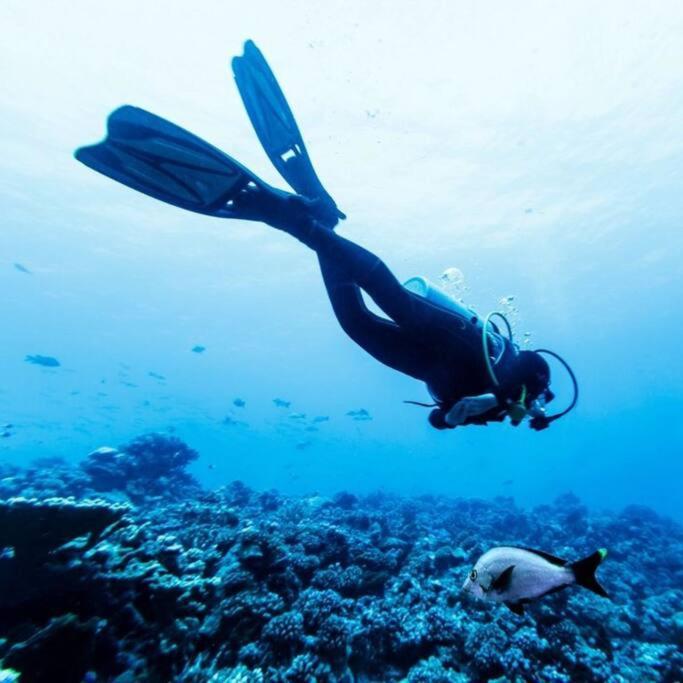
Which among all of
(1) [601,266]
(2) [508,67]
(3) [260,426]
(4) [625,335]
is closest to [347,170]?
(2) [508,67]

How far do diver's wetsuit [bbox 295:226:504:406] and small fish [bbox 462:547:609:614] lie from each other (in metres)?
2.92

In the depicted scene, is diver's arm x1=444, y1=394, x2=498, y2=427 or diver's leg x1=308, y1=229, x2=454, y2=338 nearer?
diver's arm x1=444, y1=394, x2=498, y2=427

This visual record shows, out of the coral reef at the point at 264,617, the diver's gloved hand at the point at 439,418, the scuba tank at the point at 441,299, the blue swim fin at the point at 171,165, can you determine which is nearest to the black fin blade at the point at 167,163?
the blue swim fin at the point at 171,165

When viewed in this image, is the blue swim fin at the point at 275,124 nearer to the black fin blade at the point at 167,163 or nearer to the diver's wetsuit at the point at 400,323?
the diver's wetsuit at the point at 400,323

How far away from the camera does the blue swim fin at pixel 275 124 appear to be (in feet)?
18.9

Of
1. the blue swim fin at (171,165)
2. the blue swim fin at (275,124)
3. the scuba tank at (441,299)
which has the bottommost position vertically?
the scuba tank at (441,299)

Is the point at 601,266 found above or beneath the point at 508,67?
above

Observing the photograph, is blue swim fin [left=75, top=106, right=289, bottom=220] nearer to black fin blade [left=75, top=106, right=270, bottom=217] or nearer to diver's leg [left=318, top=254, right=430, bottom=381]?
black fin blade [left=75, top=106, right=270, bottom=217]

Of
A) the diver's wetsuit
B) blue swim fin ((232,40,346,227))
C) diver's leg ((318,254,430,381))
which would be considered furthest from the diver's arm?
blue swim fin ((232,40,346,227))

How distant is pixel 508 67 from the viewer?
16.7 metres

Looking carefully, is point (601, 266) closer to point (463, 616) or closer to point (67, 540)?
point (463, 616)

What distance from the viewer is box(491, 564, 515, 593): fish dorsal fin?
2.34 m

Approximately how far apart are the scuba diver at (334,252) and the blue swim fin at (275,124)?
15 millimetres

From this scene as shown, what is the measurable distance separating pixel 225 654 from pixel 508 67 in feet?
70.0
